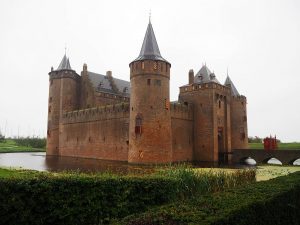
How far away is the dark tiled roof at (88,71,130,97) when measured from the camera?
35.4 meters

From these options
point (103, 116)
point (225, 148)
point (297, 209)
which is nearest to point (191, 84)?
point (225, 148)

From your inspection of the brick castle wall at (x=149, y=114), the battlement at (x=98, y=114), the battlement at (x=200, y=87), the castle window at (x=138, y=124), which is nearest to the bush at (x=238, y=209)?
the brick castle wall at (x=149, y=114)

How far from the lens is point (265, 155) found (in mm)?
27078

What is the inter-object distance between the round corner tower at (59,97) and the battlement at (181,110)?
13407 millimetres

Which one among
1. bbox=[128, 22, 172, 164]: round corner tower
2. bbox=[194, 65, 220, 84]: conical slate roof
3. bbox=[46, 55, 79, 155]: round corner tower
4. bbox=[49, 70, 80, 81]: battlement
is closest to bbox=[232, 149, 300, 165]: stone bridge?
bbox=[194, 65, 220, 84]: conical slate roof

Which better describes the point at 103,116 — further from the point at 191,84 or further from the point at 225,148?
the point at 225,148

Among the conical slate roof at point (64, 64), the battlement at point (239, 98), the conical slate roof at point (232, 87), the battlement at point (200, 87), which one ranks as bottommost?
the battlement at point (239, 98)

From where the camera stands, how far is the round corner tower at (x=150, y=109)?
21.8m

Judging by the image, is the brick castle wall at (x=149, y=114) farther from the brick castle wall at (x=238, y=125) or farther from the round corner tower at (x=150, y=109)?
the brick castle wall at (x=238, y=125)

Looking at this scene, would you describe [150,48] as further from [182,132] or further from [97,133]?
[97,133]

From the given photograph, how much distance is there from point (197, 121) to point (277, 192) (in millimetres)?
22633

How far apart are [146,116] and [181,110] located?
6035mm

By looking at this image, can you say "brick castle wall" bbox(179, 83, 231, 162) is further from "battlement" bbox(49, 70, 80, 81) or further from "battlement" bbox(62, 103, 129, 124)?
"battlement" bbox(49, 70, 80, 81)

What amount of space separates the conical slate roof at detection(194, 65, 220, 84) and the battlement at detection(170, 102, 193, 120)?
2.51 meters
